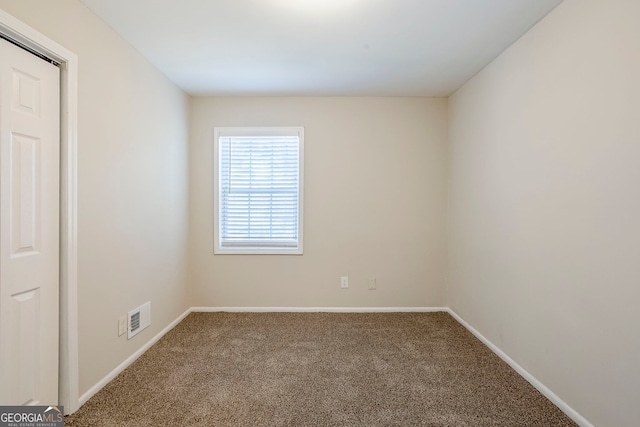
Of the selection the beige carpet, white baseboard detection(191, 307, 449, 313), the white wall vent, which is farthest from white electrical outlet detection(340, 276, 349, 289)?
the white wall vent

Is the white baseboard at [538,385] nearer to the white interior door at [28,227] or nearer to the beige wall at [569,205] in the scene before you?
the beige wall at [569,205]

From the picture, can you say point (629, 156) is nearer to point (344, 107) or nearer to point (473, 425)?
point (473, 425)

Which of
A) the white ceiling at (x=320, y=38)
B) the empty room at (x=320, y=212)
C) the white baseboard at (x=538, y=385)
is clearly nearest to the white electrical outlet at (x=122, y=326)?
the empty room at (x=320, y=212)

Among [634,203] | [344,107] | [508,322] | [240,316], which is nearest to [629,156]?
[634,203]

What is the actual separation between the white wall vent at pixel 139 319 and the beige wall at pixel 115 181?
2.4 inches

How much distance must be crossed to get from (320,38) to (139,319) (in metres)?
2.66

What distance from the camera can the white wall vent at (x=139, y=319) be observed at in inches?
95.1

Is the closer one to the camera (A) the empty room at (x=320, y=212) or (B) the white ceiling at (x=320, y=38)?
(A) the empty room at (x=320, y=212)

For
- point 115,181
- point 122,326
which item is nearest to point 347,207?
point 115,181

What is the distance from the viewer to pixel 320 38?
2303 millimetres

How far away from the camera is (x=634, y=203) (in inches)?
57.5

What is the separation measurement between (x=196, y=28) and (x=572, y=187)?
2669mm

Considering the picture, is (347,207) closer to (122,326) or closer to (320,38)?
(320,38)

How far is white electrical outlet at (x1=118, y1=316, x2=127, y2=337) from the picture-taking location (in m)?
2.27
